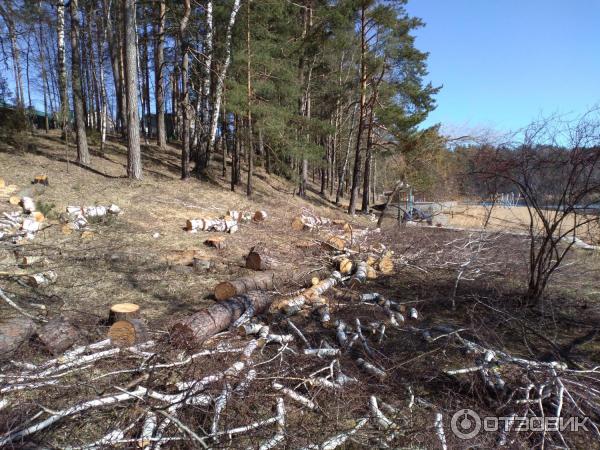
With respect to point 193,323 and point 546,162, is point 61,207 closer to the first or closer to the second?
point 193,323

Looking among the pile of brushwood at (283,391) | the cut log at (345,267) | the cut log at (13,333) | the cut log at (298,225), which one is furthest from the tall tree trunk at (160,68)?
the pile of brushwood at (283,391)

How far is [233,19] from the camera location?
12.7 metres

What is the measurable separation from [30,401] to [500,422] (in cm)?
383

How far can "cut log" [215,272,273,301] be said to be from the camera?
5.27 meters

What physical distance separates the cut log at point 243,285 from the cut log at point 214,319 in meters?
0.30

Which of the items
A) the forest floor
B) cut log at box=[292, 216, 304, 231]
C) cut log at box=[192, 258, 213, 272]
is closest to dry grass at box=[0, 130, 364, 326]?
the forest floor

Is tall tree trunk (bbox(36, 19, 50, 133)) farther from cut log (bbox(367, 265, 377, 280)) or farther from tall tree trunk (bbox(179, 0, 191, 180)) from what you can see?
cut log (bbox(367, 265, 377, 280))

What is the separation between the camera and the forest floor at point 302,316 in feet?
9.00

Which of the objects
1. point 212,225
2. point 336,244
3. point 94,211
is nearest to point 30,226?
point 94,211

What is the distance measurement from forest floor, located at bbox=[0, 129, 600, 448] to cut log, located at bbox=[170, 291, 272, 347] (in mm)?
160

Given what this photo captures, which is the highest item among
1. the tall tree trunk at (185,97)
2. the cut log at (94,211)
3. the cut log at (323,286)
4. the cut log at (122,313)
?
the tall tree trunk at (185,97)

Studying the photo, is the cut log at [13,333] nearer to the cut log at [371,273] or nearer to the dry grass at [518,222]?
the cut log at [371,273]

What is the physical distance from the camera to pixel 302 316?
5039 millimetres

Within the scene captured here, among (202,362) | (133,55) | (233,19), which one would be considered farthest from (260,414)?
(233,19)
